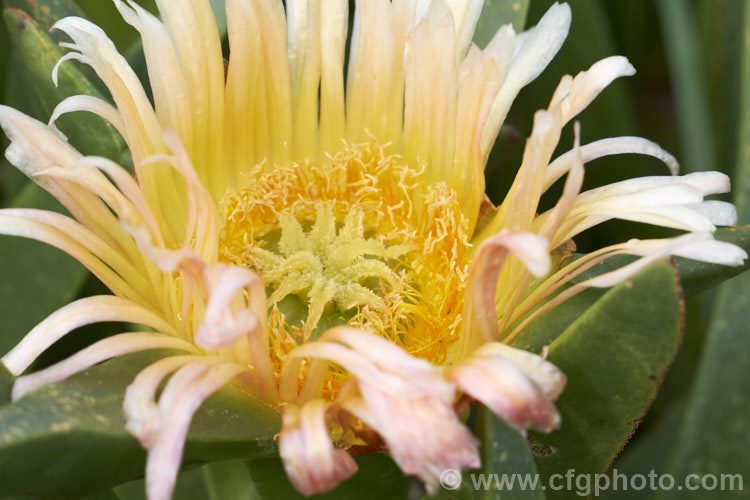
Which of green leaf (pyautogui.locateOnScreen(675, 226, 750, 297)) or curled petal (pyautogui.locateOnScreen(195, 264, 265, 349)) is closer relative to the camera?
curled petal (pyautogui.locateOnScreen(195, 264, 265, 349))

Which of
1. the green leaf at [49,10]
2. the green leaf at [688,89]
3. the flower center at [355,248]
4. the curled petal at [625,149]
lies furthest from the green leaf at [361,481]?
the green leaf at [688,89]

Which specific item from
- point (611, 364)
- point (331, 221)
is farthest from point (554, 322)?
point (331, 221)

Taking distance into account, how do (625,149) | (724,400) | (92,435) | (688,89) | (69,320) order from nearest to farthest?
(92,435)
(69,320)
(625,149)
(724,400)
(688,89)

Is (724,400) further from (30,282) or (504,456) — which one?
(30,282)

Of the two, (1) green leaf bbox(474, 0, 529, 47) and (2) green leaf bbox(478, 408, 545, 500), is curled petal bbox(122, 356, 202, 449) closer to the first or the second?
(2) green leaf bbox(478, 408, 545, 500)

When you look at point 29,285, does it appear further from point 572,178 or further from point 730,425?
point 730,425

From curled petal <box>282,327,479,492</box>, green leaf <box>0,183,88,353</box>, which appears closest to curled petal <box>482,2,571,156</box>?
curled petal <box>282,327,479,492</box>

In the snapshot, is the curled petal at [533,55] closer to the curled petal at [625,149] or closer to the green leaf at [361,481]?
the curled petal at [625,149]
